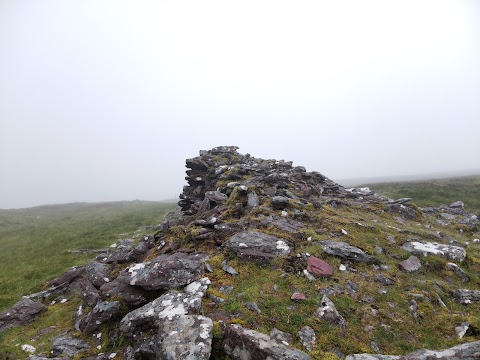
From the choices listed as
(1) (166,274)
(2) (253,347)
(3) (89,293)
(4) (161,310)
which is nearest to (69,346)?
(3) (89,293)

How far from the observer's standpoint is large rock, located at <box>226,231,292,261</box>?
13.0m

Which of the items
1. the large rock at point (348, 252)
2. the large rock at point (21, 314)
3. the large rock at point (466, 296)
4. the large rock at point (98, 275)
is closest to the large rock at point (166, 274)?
the large rock at point (98, 275)

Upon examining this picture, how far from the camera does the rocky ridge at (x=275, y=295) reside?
27.8 feet

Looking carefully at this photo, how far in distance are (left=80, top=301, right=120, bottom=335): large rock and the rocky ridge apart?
41 millimetres

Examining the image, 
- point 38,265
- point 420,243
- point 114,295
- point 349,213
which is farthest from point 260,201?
point 38,265

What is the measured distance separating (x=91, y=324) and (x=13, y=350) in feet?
9.80

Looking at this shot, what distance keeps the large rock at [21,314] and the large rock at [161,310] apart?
6702mm

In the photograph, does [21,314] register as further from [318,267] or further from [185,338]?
[318,267]

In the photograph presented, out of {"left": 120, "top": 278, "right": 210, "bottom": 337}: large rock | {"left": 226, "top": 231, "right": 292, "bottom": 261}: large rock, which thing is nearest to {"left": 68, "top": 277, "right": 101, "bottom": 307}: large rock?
{"left": 120, "top": 278, "right": 210, "bottom": 337}: large rock

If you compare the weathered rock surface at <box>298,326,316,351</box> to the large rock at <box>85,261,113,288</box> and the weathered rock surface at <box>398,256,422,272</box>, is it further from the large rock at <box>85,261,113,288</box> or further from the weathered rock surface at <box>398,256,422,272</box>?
the large rock at <box>85,261,113,288</box>

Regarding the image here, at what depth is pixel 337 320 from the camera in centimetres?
942

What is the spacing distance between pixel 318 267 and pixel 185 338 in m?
6.21

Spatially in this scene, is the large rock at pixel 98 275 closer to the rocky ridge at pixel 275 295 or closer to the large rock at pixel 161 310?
the rocky ridge at pixel 275 295

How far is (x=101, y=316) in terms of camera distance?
1077 centimetres
